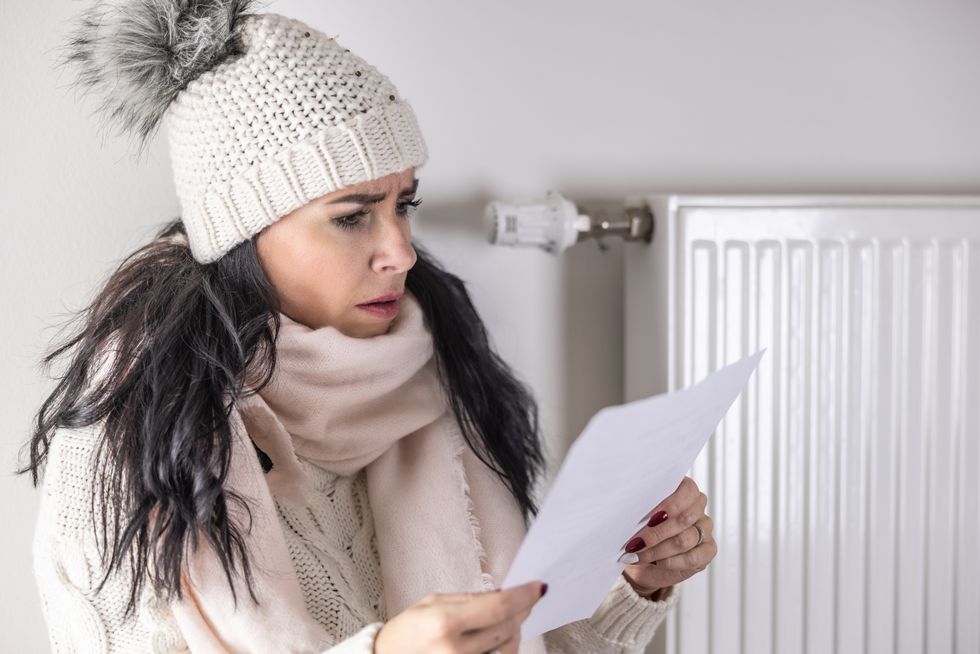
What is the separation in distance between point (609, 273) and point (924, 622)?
0.66m

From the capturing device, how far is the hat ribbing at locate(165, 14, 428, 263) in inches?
33.9

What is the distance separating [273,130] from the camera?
2.83 feet

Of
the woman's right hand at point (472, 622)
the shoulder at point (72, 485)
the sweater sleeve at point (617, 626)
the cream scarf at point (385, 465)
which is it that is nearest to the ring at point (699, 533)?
the sweater sleeve at point (617, 626)

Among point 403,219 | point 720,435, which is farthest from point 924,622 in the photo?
point 403,219

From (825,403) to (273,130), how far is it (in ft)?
2.65

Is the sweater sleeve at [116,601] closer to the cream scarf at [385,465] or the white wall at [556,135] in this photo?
the cream scarf at [385,465]

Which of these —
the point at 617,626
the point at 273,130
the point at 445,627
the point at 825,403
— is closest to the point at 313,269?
the point at 273,130

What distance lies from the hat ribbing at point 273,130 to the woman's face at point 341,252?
0.07ft

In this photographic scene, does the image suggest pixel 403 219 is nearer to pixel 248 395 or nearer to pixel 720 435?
pixel 248 395

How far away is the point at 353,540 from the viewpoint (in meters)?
1.04

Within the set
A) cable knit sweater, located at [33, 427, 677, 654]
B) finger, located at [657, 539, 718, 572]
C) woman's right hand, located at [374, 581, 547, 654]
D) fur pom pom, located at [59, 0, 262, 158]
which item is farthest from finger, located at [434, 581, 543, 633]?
fur pom pom, located at [59, 0, 262, 158]

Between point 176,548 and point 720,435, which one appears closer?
point 176,548

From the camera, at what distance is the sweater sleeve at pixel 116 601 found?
846 mm

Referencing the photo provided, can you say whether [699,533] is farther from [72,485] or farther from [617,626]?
[72,485]
